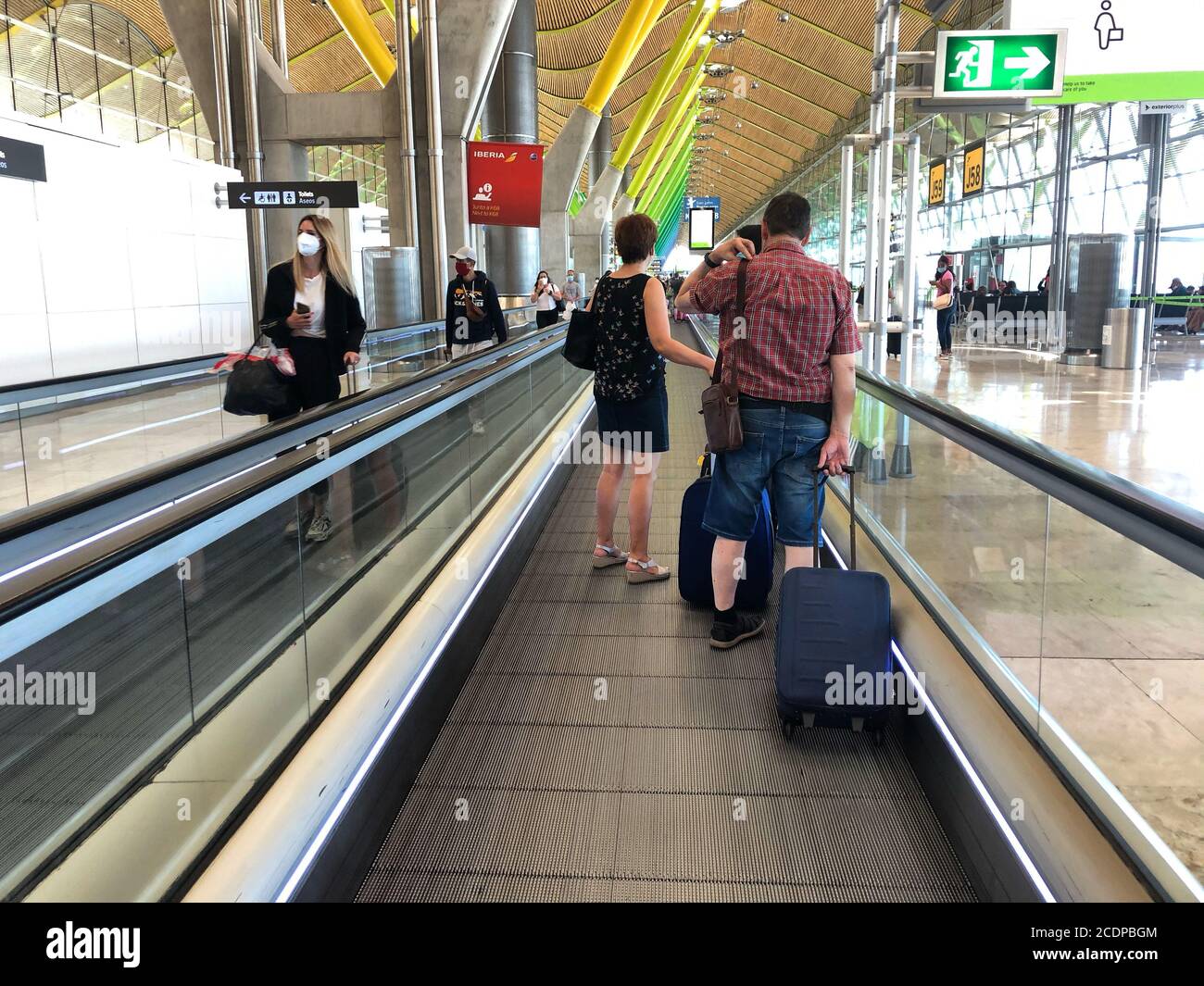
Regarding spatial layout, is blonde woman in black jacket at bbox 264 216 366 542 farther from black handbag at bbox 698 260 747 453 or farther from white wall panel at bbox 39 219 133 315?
white wall panel at bbox 39 219 133 315

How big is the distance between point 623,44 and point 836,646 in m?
28.0

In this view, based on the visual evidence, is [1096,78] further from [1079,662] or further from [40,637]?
[40,637]

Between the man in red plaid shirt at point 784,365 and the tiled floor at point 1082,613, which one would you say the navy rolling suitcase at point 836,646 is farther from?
the man in red plaid shirt at point 784,365

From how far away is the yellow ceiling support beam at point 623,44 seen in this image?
2761cm

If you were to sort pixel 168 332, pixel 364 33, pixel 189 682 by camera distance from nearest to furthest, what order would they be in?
pixel 189 682 → pixel 168 332 → pixel 364 33

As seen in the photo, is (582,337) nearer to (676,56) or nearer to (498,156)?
(498,156)

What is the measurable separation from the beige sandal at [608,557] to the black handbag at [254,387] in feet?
6.22

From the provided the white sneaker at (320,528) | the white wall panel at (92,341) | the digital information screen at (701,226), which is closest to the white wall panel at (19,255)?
the white wall panel at (92,341)

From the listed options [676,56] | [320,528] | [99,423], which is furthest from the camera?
[676,56]

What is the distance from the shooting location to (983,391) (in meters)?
14.4

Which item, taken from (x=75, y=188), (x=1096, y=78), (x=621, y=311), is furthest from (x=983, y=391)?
(x=75, y=188)

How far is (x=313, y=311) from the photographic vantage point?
5.48 meters

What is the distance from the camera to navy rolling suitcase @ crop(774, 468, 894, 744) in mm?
3607

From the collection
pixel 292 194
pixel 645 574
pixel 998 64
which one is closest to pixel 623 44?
pixel 292 194
